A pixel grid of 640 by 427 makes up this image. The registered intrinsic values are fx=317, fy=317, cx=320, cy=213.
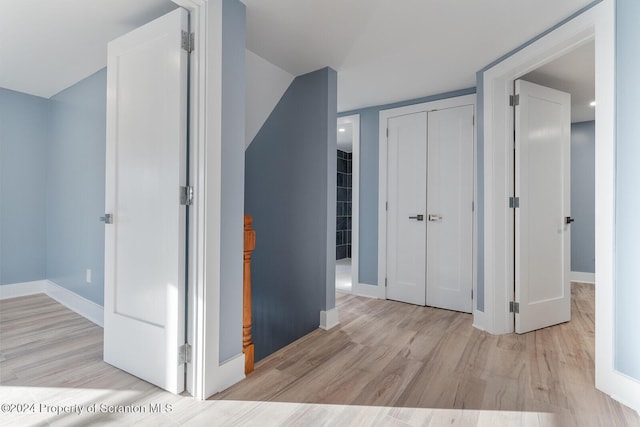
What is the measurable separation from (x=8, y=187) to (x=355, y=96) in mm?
3671

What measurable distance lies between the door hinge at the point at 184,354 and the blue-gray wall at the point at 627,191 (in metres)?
2.21

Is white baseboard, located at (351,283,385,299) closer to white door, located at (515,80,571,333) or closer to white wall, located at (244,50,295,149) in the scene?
white door, located at (515,80,571,333)

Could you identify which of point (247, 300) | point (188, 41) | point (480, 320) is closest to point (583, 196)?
point (480, 320)

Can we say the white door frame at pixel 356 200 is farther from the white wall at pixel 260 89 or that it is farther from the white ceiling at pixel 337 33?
the white wall at pixel 260 89

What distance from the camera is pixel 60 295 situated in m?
3.14

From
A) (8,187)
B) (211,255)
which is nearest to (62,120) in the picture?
(8,187)

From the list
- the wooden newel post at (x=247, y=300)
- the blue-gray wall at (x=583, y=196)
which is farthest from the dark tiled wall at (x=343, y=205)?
the wooden newel post at (x=247, y=300)

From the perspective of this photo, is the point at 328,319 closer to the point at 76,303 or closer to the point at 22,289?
the point at 76,303

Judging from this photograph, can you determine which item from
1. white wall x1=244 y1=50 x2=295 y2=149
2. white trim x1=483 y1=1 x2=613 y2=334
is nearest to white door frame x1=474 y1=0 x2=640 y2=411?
white trim x1=483 y1=1 x2=613 y2=334

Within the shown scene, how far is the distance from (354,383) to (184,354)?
3.05ft

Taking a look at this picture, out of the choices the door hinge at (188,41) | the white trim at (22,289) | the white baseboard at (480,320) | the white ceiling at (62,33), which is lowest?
the white baseboard at (480,320)

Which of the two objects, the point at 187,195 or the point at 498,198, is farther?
the point at 498,198

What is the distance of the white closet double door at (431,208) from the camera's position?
308 cm

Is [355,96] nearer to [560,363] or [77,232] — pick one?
[560,363]
